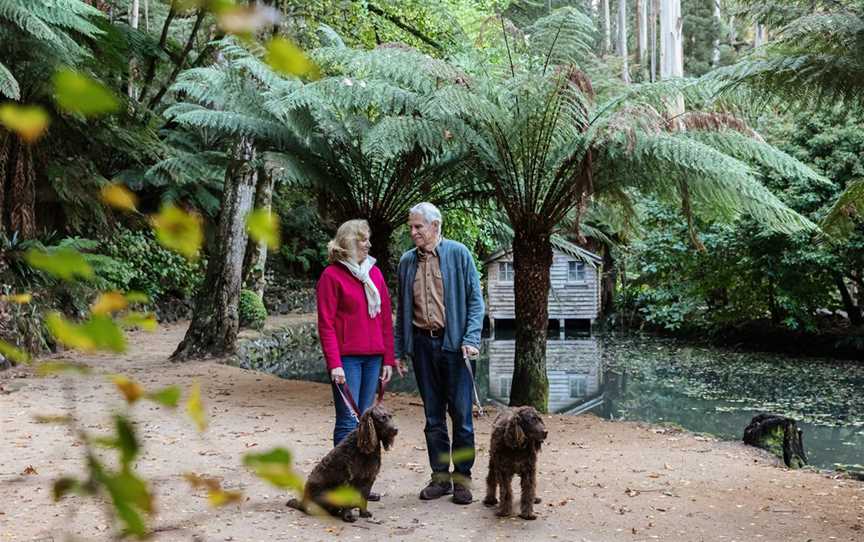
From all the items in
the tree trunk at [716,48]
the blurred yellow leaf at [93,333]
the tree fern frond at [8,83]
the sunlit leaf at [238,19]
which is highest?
the tree trunk at [716,48]

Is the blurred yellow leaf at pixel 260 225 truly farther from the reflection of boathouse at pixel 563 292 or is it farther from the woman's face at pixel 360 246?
the reflection of boathouse at pixel 563 292

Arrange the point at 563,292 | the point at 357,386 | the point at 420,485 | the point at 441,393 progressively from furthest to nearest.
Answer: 1. the point at 563,292
2. the point at 420,485
3. the point at 441,393
4. the point at 357,386

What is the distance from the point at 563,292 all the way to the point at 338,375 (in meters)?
20.3

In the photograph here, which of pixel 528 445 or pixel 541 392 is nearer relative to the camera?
pixel 528 445

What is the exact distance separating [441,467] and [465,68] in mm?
5108

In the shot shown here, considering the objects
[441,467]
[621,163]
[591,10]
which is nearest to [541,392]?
[621,163]

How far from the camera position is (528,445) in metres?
4.38

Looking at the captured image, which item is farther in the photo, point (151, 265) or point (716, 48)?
point (716, 48)

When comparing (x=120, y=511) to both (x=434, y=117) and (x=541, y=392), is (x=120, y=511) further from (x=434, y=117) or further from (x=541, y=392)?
(x=541, y=392)

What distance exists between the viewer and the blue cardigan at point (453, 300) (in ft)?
15.9

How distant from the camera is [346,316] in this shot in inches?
189

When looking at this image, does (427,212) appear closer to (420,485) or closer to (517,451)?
(517,451)

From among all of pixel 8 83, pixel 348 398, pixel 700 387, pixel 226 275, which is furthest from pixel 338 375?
pixel 700 387

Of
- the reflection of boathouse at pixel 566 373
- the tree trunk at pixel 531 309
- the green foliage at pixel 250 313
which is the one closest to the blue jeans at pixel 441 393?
the tree trunk at pixel 531 309
